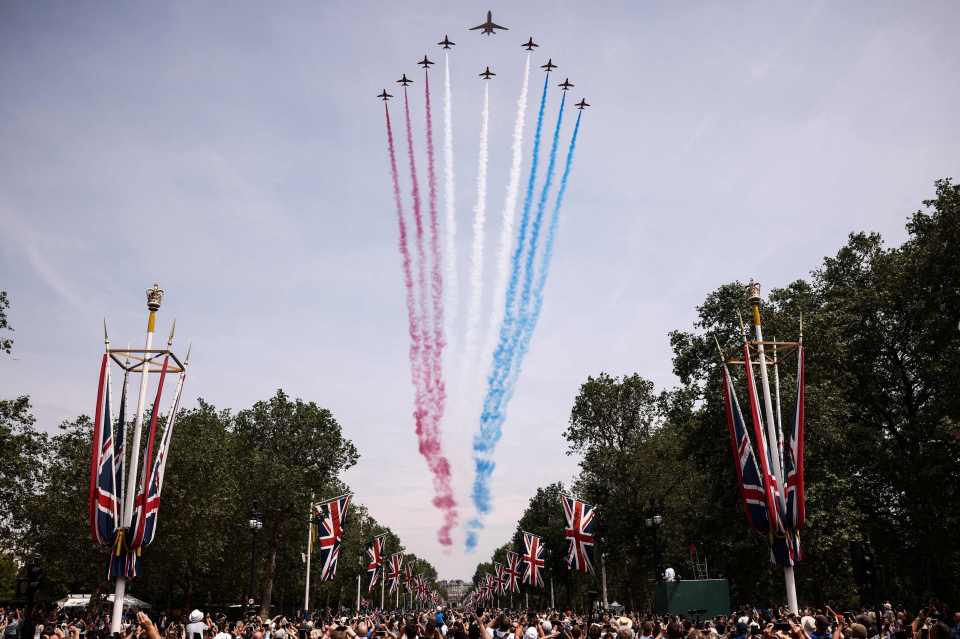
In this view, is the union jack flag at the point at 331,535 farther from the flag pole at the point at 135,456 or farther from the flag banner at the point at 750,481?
the flag banner at the point at 750,481

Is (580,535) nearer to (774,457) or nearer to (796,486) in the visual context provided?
(774,457)

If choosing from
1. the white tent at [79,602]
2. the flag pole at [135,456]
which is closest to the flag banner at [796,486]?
the flag pole at [135,456]

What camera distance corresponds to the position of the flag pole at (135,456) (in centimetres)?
2019

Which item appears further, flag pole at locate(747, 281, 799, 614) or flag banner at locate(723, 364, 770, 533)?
flag banner at locate(723, 364, 770, 533)

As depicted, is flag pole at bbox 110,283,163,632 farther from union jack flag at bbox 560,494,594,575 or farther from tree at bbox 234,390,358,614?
tree at bbox 234,390,358,614

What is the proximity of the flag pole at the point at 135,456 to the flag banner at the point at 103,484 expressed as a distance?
0.33 metres

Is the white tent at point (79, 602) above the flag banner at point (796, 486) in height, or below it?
below

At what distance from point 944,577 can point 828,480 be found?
11.2 metres

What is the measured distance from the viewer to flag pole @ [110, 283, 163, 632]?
66.3 ft

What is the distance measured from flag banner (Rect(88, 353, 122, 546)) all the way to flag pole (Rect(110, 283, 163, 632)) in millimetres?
330

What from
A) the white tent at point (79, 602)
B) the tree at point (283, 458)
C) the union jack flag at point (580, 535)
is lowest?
the white tent at point (79, 602)

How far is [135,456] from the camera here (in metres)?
22.3

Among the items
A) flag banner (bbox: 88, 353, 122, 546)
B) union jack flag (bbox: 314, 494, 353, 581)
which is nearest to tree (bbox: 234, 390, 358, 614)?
union jack flag (bbox: 314, 494, 353, 581)

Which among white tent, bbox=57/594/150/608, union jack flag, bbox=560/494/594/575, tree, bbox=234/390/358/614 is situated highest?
tree, bbox=234/390/358/614
